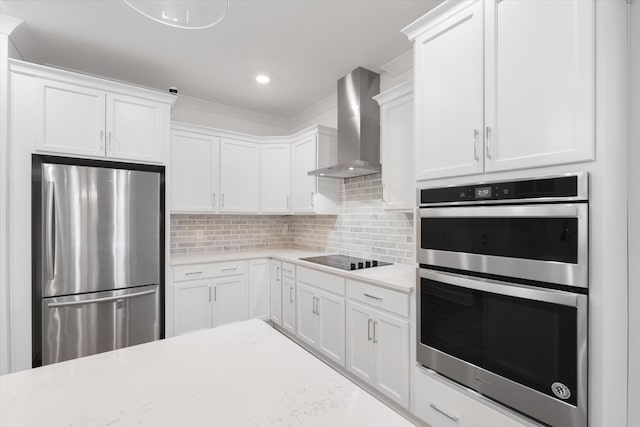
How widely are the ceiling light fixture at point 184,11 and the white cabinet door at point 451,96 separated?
1180 millimetres

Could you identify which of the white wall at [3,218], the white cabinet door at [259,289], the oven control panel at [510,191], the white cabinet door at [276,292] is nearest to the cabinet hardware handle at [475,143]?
the oven control panel at [510,191]

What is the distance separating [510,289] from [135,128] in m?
3.06

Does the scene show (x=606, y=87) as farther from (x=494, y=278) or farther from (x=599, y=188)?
(x=494, y=278)

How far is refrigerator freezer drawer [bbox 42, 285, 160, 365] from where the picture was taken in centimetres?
230

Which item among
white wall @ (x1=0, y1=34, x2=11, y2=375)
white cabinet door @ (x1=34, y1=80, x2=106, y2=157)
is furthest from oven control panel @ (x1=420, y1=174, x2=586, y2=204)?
white wall @ (x1=0, y1=34, x2=11, y2=375)

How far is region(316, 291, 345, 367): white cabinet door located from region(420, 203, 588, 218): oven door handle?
1178 millimetres

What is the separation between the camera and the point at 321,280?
8.76 ft

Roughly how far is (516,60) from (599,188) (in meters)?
0.65

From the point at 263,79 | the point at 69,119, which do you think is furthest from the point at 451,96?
the point at 69,119

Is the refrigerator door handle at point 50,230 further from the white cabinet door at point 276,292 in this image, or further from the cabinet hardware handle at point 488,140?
the cabinet hardware handle at point 488,140

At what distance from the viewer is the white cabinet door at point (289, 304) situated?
3072mm

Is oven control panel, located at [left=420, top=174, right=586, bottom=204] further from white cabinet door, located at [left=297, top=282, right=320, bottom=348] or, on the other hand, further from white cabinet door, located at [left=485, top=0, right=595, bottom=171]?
white cabinet door, located at [left=297, top=282, right=320, bottom=348]

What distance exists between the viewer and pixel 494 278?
142cm

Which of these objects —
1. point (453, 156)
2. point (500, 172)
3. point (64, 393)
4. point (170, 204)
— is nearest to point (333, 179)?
point (170, 204)
